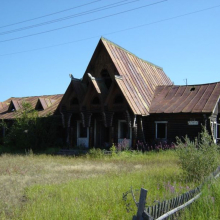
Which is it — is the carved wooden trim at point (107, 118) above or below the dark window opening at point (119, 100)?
below

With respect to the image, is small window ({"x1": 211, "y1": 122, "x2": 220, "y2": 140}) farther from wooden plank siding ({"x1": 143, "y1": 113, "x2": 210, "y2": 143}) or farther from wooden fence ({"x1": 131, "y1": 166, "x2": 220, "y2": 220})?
wooden fence ({"x1": 131, "y1": 166, "x2": 220, "y2": 220})

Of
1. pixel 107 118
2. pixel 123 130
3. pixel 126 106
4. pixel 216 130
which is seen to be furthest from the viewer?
pixel 123 130

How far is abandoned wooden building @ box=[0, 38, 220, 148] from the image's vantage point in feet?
62.7

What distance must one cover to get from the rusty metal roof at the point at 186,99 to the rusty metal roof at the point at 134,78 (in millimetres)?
751

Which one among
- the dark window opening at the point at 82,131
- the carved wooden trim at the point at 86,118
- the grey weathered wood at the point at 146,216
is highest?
the carved wooden trim at the point at 86,118

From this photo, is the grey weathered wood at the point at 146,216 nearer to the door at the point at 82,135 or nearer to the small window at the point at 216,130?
the small window at the point at 216,130

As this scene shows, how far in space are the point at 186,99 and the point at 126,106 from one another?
4.47 metres

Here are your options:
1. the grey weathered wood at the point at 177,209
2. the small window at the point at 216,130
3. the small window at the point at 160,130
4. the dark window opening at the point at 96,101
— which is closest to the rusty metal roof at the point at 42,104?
the dark window opening at the point at 96,101

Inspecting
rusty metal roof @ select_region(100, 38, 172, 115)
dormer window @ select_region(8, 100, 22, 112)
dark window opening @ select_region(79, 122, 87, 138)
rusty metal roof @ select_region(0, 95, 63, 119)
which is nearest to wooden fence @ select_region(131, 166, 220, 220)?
rusty metal roof @ select_region(100, 38, 172, 115)

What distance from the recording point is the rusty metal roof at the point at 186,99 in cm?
1867

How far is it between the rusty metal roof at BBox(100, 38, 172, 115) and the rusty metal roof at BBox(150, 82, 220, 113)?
75cm

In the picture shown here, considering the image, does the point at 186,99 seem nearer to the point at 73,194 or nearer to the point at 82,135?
the point at 82,135

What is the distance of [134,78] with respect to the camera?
72.0 ft

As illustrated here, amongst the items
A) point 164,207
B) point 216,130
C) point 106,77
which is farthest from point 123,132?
point 164,207
